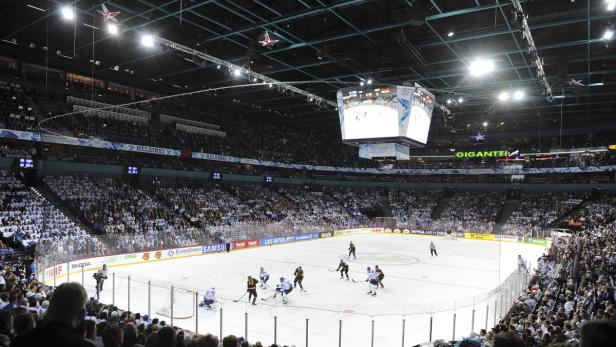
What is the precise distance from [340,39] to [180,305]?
16302 mm

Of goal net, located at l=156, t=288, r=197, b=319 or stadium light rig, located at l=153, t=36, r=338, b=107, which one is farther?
stadium light rig, located at l=153, t=36, r=338, b=107

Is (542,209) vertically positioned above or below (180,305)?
above

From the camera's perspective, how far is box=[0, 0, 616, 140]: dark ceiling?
18.3 meters

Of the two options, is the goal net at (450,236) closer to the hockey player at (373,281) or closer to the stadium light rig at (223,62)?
the stadium light rig at (223,62)

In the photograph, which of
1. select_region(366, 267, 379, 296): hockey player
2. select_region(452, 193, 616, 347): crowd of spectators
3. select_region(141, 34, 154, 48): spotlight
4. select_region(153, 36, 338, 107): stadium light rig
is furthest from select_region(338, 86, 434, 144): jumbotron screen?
select_region(141, 34, 154, 48): spotlight

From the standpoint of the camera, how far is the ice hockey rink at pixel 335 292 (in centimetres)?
1271

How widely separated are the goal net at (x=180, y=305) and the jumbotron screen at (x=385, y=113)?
1217 cm

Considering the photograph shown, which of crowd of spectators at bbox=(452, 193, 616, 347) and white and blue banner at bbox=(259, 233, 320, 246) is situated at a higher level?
crowd of spectators at bbox=(452, 193, 616, 347)

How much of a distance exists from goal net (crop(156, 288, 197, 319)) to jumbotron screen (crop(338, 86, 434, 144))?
12.2 m

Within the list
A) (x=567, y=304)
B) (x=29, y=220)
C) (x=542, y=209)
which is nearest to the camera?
(x=567, y=304)

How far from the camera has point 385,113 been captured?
20.3m

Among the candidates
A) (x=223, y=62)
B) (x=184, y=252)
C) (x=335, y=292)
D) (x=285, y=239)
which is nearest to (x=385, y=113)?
(x=335, y=292)

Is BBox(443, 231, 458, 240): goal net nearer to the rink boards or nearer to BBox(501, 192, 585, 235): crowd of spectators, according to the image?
the rink boards

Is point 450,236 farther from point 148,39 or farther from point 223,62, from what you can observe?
point 148,39
